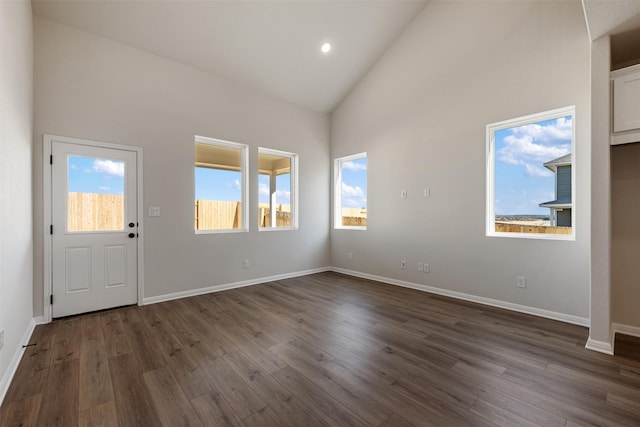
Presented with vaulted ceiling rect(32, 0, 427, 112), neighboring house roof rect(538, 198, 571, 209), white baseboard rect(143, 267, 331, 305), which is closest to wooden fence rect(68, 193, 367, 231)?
white baseboard rect(143, 267, 331, 305)

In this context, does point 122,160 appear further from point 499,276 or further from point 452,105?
point 499,276

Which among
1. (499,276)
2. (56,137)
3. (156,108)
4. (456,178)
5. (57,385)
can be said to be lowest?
(57,385)

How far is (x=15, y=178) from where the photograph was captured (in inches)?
90.7

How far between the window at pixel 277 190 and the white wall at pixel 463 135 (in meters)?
1.26

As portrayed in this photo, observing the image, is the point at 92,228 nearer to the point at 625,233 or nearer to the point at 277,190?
the point at 277,190

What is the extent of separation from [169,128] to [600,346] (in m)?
5.32

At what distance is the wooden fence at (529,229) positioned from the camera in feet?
10.6

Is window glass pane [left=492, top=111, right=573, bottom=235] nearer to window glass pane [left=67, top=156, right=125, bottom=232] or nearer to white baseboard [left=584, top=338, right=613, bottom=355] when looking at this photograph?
white baseboard [left=584, top=338, right=613, bottom=355]

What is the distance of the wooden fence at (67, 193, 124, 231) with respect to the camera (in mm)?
3320

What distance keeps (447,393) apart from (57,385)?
8.77ft

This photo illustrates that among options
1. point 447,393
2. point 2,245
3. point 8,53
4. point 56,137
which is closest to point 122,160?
point 56,137

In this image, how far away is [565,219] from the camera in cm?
321

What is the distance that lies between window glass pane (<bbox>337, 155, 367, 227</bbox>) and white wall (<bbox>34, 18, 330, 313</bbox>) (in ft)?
2.41

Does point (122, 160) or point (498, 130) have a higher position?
point (498, 130)
